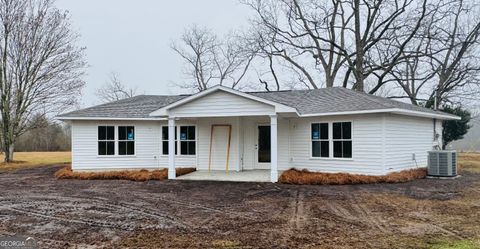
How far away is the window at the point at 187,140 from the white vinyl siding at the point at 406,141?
764cm

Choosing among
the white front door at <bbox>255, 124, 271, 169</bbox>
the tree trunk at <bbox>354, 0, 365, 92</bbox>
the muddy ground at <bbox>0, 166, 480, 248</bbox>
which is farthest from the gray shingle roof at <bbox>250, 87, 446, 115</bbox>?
the tree trunk at <bbox>354, 0, 365, 92</bbox>

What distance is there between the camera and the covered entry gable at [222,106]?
12.8m

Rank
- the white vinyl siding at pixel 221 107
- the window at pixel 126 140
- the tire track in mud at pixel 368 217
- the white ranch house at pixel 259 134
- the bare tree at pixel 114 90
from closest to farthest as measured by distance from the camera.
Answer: the tire track in mud at pixel 368 217 → the white vinyl siding at pixel 221 107 → the white ranch house at pixel 259 134 → the window at pixel 126 140 → the bare tree at pixel 114 90

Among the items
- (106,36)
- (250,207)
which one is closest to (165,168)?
(250,207)

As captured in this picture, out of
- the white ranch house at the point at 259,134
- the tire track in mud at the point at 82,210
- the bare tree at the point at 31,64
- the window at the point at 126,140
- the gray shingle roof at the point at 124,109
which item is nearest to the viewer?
the tire track in mud at the point at 82,210

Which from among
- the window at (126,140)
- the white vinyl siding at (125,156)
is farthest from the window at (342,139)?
the window at (126,140)

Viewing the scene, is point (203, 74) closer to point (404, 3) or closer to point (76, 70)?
point (76, 70)

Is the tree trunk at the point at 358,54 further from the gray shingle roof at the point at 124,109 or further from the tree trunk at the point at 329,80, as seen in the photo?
the gray shingle roof at the point at 124,109

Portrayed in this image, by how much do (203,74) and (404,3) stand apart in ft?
68.9

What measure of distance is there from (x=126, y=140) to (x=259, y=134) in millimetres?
5592

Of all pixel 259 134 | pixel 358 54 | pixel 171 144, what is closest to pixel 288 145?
pixel 259 134

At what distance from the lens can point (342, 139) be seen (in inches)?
535

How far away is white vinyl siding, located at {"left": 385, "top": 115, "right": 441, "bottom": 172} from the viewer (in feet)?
42.8

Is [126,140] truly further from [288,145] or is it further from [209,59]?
[209,59]
